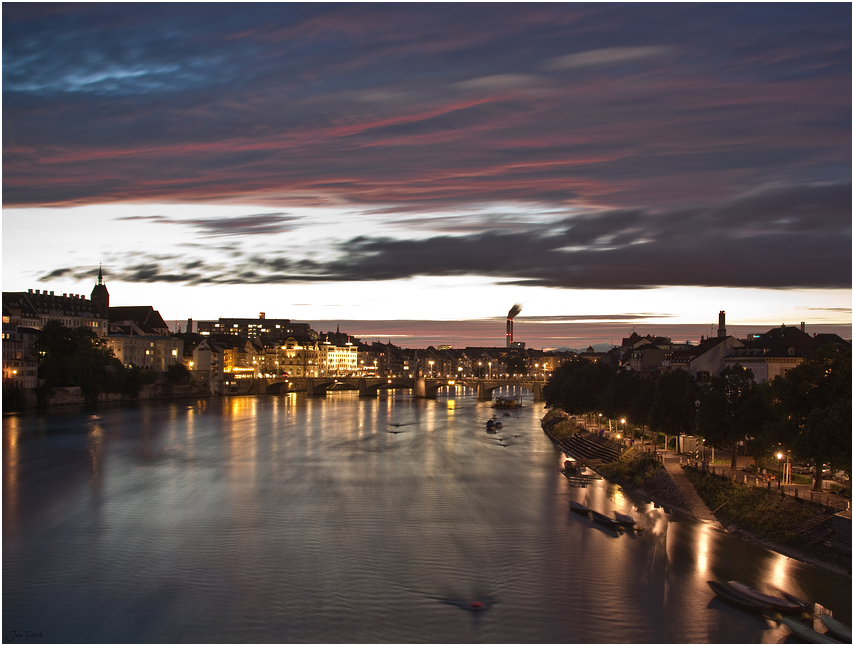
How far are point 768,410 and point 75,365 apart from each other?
73.3 meters

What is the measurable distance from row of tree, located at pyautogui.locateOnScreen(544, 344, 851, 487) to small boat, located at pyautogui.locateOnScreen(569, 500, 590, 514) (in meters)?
5.82

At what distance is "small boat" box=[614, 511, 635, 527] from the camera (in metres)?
28.2

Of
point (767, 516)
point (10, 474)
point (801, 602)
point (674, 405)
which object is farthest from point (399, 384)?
point (801, 602)

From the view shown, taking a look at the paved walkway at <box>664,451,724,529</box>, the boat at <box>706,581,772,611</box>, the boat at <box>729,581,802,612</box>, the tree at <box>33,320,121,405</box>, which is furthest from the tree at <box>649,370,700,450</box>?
the tree at <box>33,320,121,405</box>

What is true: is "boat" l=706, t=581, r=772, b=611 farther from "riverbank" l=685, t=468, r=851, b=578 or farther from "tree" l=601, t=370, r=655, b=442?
"tree" l=601, t=370, r=655, b=442

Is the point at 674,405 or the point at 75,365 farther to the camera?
the point at 75,365

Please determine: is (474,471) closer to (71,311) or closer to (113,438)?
(113,438)

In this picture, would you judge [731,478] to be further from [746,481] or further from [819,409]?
[819,409]

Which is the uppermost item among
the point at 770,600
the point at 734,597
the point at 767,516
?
the point at 767,516

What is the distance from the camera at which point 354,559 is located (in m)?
24.5

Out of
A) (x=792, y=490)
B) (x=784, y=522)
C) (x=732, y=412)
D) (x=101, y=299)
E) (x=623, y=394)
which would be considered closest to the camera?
(x=784, y=522)

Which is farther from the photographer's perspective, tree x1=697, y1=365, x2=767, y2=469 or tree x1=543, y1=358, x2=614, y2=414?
tree x1=543, y1=358, x2=614, y2=414

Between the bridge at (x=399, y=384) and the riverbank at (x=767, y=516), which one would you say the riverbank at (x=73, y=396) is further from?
the riverbank at (x=767, y=516)

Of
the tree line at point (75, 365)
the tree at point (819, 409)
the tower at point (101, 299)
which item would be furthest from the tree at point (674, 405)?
the tower at point (101, 299)
